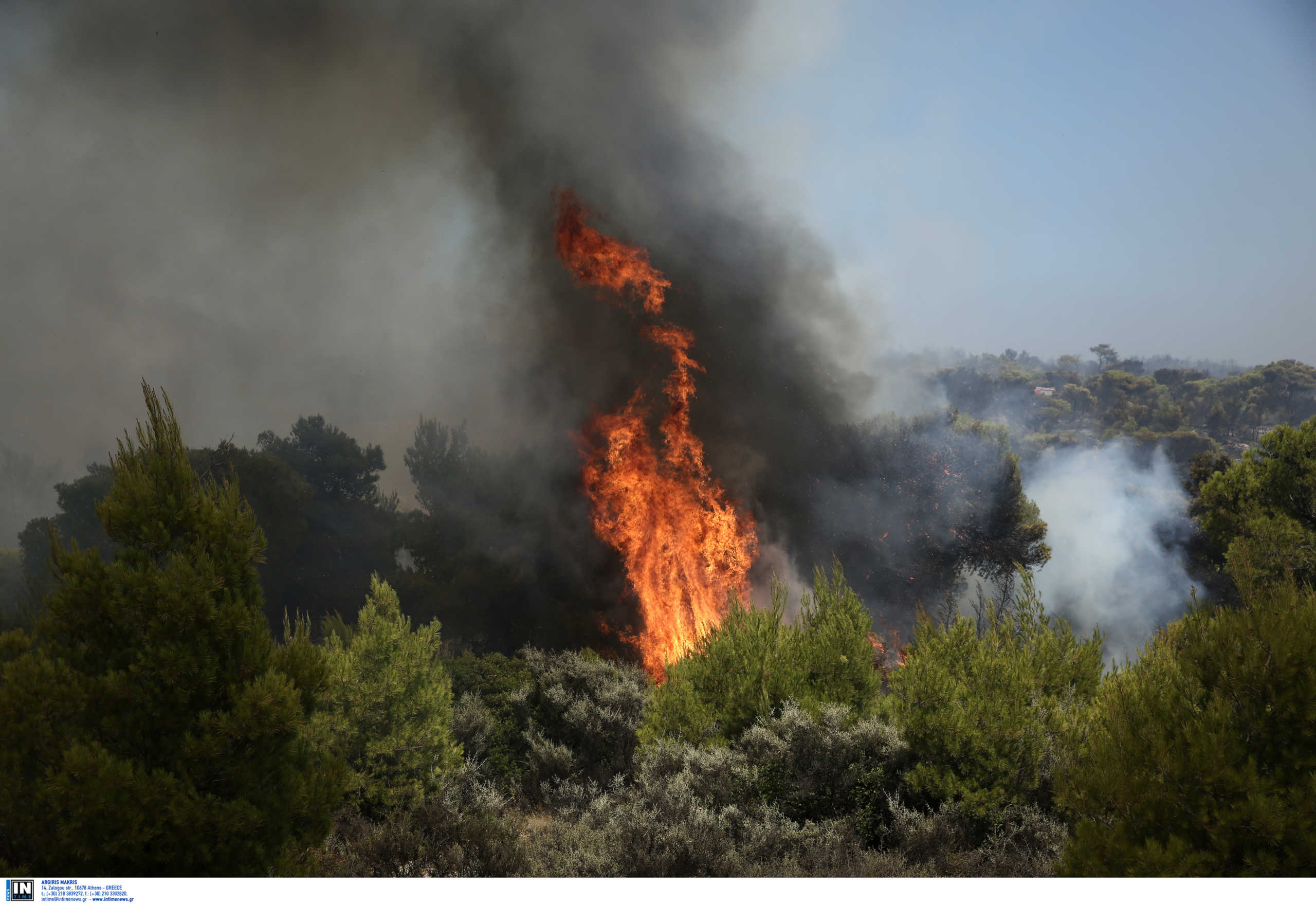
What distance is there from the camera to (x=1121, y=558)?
79.8 feet

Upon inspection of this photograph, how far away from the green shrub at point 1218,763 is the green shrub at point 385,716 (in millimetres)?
7939

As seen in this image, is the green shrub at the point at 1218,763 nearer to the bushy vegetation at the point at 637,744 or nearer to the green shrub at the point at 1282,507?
the bushy vegetation at the point at 637,744

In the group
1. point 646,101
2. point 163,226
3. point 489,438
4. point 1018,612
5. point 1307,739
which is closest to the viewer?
point 1307,739

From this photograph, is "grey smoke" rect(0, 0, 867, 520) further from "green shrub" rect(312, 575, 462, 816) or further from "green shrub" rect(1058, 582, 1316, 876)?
"green shrub" rect(1058, 582, 1316, 876)

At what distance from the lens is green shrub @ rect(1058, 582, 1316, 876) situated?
4.92 metres

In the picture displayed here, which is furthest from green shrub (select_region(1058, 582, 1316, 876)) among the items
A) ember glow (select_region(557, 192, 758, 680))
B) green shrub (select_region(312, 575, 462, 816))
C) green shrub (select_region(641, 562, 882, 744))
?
ember glow (select_region(557, 192, 758, 680))

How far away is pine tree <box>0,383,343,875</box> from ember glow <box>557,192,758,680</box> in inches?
458

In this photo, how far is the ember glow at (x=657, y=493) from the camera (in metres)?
17.4

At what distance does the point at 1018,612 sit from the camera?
378 inches

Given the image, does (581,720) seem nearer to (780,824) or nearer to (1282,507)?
(780,824)

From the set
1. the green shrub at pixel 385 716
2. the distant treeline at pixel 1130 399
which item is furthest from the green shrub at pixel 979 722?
the distant treeline at pixel 1130 399

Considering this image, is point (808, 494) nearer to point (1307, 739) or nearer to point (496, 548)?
point (496, 548)

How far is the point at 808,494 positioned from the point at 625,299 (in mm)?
8075
